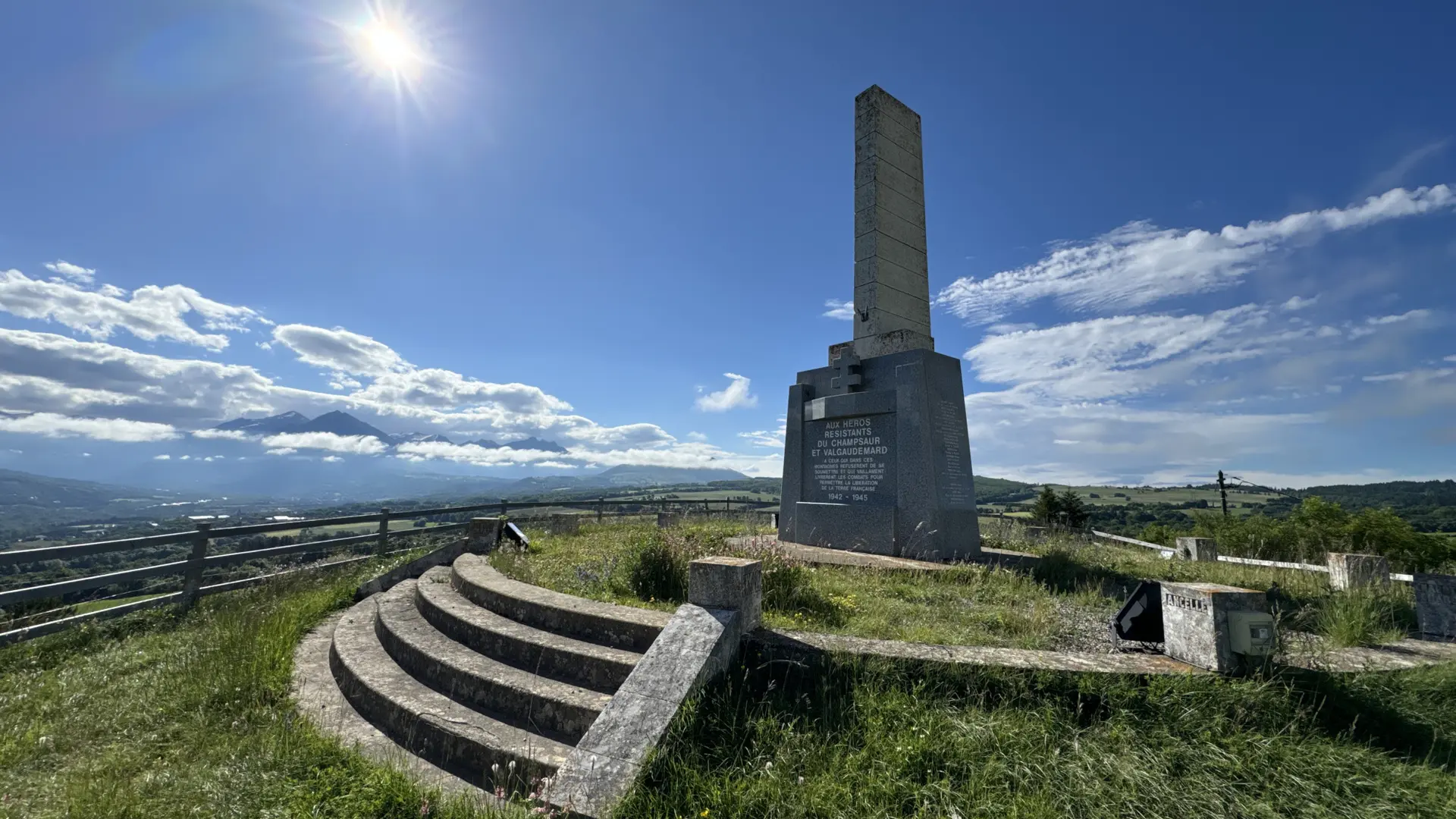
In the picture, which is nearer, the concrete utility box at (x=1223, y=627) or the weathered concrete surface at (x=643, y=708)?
the weathered concrete surface at (x=643, y=708)

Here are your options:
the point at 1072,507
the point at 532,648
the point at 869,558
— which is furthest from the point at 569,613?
the point at 1072,507

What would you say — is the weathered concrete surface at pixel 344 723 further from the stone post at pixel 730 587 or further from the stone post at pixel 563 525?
the stone post at pixel 563 525

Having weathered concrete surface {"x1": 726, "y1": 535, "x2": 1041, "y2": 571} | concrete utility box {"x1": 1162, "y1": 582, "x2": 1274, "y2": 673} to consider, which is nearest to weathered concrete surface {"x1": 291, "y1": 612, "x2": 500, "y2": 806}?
weathered concrete surface {"x1": 726, "y1": 535, "x2": 1041, "y2": 571}

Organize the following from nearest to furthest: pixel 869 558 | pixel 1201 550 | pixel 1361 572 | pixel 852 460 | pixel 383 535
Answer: pixel 1361 572 < pixel 869 558 < pixel 852 460 < pixel 1201 550 < pixel 383 535

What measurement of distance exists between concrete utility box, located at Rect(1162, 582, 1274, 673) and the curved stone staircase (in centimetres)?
423

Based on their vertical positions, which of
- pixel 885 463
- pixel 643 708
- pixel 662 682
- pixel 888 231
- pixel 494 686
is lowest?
pixel 494 686

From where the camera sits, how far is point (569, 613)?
576 centimetres

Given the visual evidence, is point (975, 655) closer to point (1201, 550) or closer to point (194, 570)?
point (1201, 550)

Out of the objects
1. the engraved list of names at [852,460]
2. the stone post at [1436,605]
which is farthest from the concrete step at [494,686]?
the stone post at [1436,605]

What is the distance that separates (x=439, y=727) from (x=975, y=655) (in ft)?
14.0

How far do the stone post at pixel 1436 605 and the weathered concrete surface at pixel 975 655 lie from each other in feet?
13.4

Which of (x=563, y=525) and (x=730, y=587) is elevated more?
(x=730, y=587)

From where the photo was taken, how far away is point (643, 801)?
3.42 m

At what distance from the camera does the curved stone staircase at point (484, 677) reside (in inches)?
177
